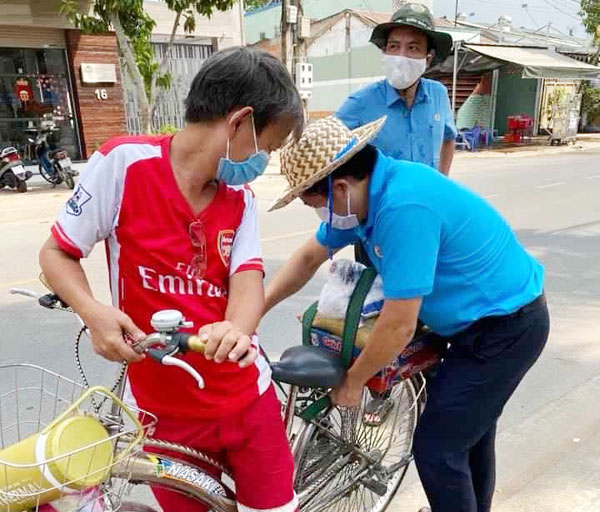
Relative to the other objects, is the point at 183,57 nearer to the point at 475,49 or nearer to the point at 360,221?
the point at 475,49

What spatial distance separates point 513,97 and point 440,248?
20320mm

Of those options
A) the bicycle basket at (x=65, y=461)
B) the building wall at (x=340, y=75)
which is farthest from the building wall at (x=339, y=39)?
the bicycle basket at (x=65, y=461)

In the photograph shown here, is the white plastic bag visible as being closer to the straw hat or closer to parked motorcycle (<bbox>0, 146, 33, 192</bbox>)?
the straw hat

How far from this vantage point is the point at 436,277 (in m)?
1.61

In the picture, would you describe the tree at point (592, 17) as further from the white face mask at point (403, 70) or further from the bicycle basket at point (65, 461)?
the bicycle basket at point (65, 461)

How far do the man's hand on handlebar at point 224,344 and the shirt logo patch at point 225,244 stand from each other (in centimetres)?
25

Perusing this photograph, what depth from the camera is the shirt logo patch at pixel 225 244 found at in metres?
1.31

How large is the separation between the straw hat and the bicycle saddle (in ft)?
1.65

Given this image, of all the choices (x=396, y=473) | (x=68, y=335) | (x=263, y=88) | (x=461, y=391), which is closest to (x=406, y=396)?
(x=396, y=473)

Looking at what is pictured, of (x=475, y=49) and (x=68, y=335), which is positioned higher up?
A: (x=475, y=49)

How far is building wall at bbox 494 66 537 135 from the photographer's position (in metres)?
19.2

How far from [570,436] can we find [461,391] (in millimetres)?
1263

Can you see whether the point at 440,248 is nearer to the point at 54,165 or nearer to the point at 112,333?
the point at 112,333

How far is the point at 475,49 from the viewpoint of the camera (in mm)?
15352
